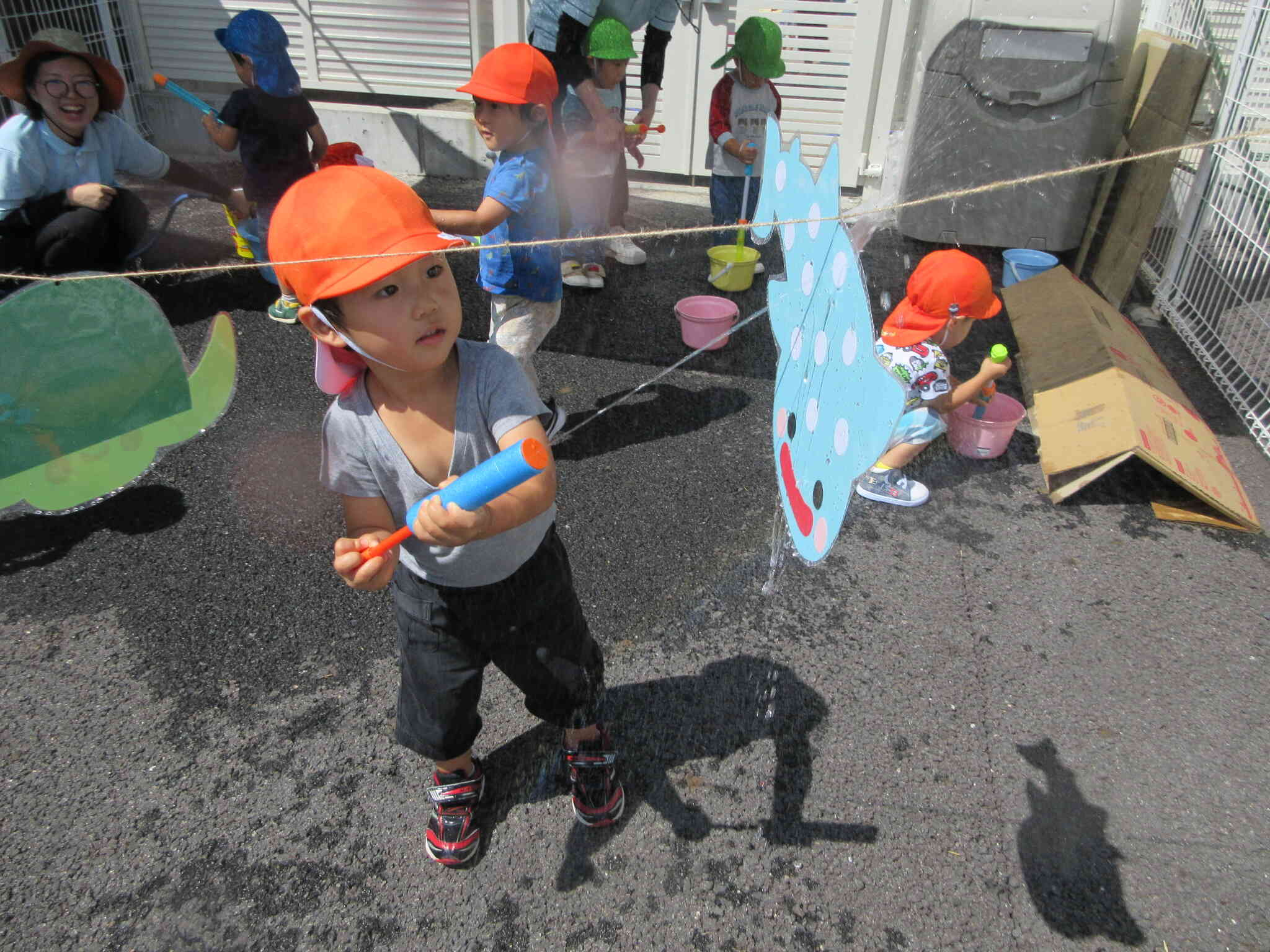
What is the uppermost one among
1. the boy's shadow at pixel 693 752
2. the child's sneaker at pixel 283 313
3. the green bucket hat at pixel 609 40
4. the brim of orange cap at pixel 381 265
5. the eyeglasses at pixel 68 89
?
the green bucket hat at pixel 609 40

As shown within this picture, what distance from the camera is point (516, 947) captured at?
1989 millimetres

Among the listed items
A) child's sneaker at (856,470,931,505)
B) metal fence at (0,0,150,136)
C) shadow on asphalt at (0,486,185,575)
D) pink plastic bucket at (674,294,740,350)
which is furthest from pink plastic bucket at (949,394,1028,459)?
metal fence at (0,0,150,136)

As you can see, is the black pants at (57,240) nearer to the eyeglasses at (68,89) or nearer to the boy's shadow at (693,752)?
the eyeglasses at (68,89)

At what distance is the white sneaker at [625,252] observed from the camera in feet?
18.8

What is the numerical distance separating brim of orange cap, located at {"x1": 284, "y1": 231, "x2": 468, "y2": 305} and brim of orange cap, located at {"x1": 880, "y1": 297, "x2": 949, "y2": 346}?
2014 mm

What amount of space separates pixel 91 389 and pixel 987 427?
334cm

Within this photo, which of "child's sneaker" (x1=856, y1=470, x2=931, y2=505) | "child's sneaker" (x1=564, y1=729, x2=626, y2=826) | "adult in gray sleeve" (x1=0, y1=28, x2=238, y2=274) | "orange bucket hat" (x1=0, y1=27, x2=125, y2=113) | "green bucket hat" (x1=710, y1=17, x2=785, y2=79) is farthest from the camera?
"green bucket hat" (x1=710, y1=17, x2=785, y2=79)

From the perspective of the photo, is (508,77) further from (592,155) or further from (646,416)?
(592,155)

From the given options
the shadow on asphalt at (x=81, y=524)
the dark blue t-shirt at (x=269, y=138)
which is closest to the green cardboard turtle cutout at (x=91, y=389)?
the shadow on asphalt at (x=81, y=524)

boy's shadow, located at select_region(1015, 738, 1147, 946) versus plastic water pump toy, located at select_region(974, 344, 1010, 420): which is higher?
plastic water pump toy, located at select_region(974, 344, 1010, 420)

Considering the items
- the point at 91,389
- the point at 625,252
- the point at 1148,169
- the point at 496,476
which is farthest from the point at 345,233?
the point at 1148,169

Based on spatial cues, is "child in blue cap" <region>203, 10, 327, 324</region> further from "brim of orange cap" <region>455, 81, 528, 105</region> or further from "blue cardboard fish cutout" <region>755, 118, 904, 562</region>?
"blue cardboard fish cutout" <region>755, 118, 904, 562</region>

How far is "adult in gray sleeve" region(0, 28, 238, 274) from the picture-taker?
12.5 ft

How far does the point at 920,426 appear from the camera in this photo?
342cm
